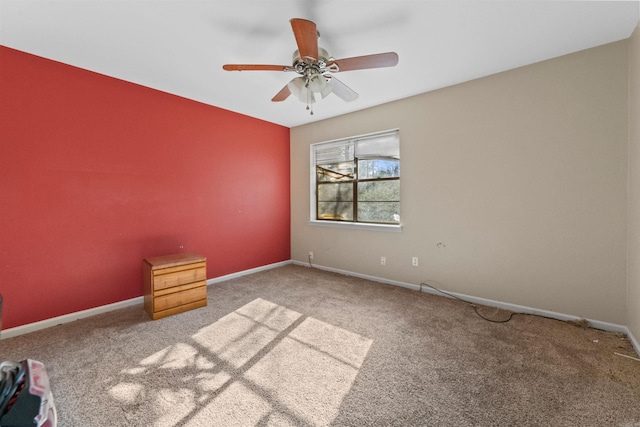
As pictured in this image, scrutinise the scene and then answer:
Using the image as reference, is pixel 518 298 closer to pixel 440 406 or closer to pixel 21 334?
pixel 440 406

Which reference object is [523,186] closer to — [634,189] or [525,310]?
[634,189]

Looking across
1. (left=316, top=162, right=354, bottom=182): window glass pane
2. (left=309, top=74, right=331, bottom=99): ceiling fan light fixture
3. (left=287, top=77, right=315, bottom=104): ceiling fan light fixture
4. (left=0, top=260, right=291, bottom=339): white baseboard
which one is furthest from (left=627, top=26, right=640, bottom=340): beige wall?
(left=0, top=260, right=291, bottom=339): white baseboard

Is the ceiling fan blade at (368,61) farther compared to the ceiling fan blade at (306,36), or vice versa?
the ceiling fan blade at (368,61)

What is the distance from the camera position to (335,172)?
14.4 ft

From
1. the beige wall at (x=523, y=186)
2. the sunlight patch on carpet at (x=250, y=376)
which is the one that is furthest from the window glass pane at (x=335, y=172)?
the sunlight patch on carpet at (x=250, y=376)

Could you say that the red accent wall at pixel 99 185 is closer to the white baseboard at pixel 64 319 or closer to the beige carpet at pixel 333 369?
the white baseboard at pixel 64 319

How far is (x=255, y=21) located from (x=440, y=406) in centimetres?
290

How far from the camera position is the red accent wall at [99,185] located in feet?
7.51

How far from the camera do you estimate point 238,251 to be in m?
4.04

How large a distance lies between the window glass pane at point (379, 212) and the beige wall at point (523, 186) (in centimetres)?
23

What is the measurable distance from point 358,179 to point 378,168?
0.37 metres

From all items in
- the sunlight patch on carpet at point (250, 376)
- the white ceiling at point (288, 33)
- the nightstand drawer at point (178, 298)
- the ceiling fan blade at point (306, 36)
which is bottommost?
the sunlight patch on carpet at point (250, 376)

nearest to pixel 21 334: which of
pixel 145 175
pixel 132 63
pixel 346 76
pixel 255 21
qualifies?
pixel 145 175

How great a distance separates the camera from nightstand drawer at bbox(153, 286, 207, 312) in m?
2.61
